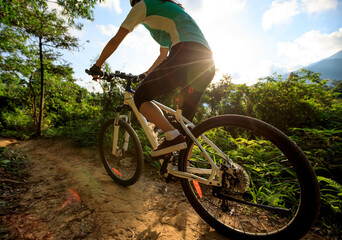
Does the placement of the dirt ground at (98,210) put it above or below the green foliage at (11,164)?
below

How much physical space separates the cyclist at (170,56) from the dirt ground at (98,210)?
2.52 ft

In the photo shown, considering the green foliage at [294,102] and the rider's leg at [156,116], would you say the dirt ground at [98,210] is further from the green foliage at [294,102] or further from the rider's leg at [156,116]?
the green foliage at [294,102]

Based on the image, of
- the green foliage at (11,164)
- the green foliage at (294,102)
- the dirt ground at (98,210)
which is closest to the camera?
the dirt ground at (98,210)

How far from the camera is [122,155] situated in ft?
8.77

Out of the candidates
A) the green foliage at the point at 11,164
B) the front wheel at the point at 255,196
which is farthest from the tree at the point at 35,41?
the front wheel at the point at 255,196

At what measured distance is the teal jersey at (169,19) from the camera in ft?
4.92

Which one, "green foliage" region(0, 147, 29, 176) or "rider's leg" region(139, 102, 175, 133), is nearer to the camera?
"rider's leg" region(139, 102, 175, 133)

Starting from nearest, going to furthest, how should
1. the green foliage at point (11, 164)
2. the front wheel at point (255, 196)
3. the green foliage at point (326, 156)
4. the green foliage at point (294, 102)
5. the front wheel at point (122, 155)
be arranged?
the front wheel at point (255, 196) → the green foliage at point (326, 156) → the front wheel at point (122, 155) → the green foliage at point (11, 164) → the green foliage at point (294, 102)

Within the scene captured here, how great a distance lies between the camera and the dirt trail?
1437mm

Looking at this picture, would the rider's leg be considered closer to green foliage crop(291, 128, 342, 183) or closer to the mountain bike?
the mountain bike

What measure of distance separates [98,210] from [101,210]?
3cm

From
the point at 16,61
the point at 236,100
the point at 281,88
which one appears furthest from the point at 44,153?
the point at 281,88

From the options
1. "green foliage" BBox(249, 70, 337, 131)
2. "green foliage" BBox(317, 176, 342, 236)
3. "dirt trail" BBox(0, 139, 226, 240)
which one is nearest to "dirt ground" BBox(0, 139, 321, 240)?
"dirt trail" BBox(0, 139, 226, 240)

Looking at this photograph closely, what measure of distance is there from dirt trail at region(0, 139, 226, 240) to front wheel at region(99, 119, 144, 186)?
161mm
